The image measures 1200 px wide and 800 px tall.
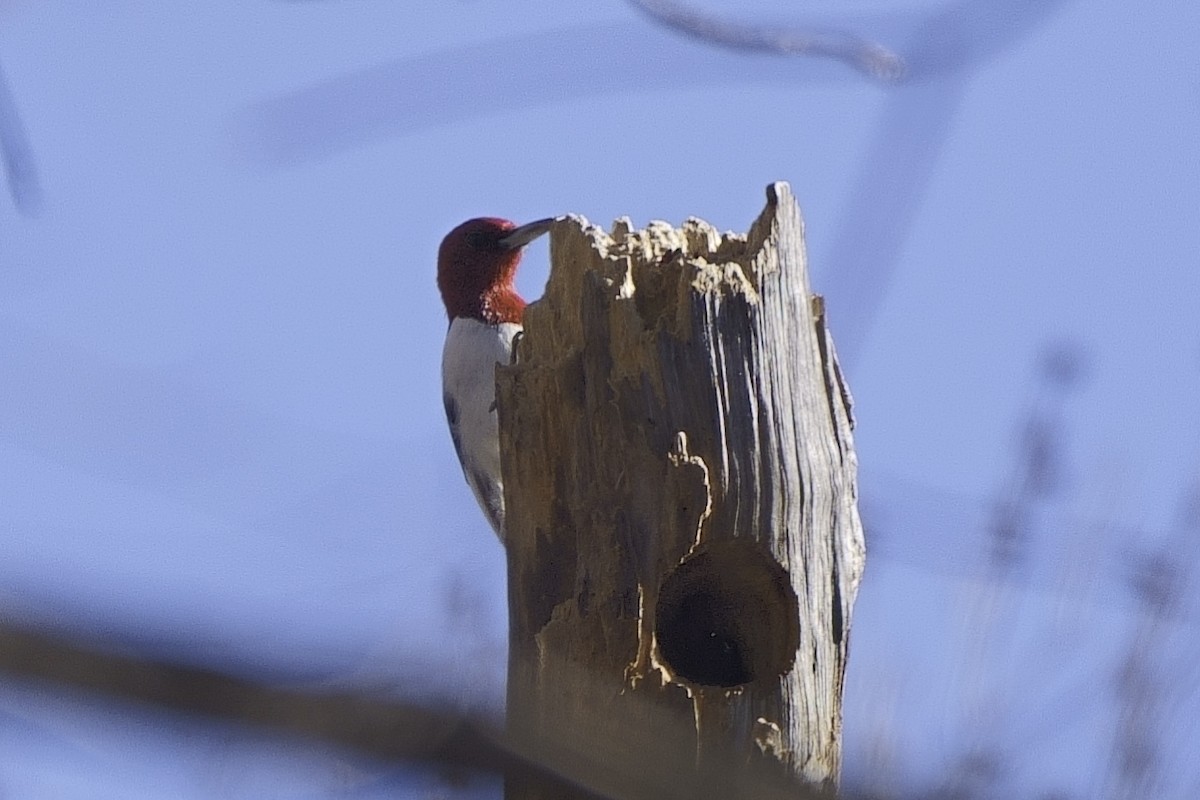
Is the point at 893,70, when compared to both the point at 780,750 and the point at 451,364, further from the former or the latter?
the point at 451,364

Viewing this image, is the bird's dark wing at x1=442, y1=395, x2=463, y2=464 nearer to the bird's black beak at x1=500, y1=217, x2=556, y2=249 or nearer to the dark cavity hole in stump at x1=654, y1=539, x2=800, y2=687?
the bird's black beak at x1=500, y1=217, x2=556, y2=249

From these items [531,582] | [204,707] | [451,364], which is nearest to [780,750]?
[531,582]

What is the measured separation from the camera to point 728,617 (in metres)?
2.68

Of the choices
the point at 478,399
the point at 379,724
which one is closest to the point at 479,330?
the point at 478,399

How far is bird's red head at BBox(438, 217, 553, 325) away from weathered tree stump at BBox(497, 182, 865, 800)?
86.7 inches

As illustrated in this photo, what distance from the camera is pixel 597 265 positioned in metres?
2.78

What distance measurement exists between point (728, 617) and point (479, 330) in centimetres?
232

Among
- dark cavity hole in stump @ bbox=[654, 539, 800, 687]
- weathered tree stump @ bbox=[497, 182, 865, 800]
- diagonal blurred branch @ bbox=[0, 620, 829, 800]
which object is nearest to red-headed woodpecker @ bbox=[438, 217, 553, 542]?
weathered tree stump @ bbox=[497, 182, 865, 800]

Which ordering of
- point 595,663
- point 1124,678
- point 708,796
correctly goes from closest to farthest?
point 708,796
point 595,663
point 1124,678

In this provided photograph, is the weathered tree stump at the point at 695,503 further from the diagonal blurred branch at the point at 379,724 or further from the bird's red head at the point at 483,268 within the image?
the bird's red head at the point at 483,268

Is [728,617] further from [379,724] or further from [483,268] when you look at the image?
[483,268]

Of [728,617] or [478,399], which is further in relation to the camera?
[478,399]

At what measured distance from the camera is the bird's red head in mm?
4949

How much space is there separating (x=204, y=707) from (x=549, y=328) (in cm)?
215
